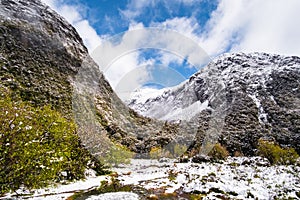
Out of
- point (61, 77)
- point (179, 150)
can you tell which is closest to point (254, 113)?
point (179, 150)

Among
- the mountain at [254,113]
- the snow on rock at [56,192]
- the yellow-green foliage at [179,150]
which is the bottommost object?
the snow on rock at [56,192]

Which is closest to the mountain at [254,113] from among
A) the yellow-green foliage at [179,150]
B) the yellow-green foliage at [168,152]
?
the yellow-green foliage at [179,150]

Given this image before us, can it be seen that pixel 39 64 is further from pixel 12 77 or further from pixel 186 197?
pixel 186 197

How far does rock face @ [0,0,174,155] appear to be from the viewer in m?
74.9

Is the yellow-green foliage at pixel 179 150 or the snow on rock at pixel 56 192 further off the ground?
the yellow-green foliage at pixel 179 150

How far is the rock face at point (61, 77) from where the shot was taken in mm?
74938

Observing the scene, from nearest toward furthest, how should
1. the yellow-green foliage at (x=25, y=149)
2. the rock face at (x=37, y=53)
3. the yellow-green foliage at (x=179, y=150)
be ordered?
the yellow-green foliage at (x=25, y=149) → the rock face at (x=37, y=53) → the yellow-green foliage at (x=179, y=150)

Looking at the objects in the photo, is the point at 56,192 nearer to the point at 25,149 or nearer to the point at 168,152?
the point at 25,149

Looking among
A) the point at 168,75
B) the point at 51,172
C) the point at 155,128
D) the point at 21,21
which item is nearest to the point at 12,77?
the point at 21,21

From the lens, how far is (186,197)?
23.2 meters

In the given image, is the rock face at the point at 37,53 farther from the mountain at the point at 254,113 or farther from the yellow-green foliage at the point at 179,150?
the mountain at the point at 254,113

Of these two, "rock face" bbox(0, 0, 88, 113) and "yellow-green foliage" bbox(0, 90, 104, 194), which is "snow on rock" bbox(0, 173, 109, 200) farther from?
A: "rock face" bbox(0, 0, 88, 113)

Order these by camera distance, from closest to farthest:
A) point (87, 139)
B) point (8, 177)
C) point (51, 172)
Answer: point (8, 177) < point (51, 172) < point (87, 139)

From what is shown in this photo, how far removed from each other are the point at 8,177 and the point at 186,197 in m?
15.3
